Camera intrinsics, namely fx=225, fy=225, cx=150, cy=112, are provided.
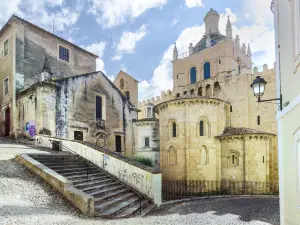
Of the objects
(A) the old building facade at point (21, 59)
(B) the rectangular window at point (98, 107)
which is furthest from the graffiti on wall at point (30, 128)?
(B) the rectangular window at point (98, 107)

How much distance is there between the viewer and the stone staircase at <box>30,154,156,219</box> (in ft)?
28.5

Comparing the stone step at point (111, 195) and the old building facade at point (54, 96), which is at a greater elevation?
the old building facade at point (54, 96)

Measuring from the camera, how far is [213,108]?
64.0ft

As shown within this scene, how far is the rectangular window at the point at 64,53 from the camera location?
24381mm

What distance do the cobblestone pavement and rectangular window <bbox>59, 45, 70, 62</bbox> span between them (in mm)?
15745

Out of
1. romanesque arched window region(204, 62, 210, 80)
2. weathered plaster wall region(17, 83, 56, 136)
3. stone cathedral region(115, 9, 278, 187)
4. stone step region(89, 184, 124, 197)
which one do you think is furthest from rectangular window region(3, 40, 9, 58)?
romanesque arched window region(204, 62, 210, 80)

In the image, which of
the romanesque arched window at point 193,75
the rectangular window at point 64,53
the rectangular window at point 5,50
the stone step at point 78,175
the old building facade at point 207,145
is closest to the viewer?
the stone step at point 78,175

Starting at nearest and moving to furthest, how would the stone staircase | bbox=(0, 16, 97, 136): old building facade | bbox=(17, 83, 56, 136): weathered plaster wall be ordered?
the stone staircase
bbox=(17, 83, 56, 136): weathered plaster wall
bbox=(0, 16, 97, 136): old building facade

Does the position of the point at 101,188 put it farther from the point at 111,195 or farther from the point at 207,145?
the point at 207,145

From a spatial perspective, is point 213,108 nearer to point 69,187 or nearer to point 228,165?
point 228,165

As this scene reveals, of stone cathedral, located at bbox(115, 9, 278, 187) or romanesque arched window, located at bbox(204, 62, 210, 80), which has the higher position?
romanesque arched window, located at bbox(204, 62, 210, 80)

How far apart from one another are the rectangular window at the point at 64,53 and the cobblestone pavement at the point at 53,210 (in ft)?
51.7

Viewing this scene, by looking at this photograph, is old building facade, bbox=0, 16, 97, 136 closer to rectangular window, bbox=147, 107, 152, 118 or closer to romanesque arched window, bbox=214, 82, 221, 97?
rectangular window, bbox=147, 107, 152, 118

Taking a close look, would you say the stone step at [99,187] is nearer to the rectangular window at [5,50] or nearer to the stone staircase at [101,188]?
the stone staircase at [101,188]
